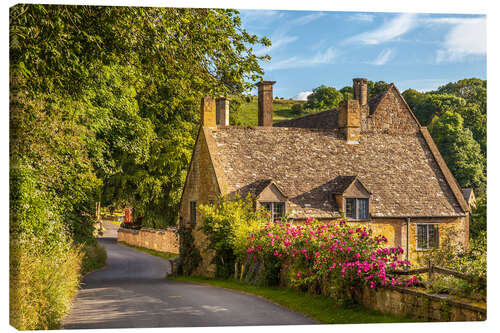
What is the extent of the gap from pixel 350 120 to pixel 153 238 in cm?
1832

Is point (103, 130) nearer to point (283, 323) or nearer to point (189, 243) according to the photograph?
point (189, 243)

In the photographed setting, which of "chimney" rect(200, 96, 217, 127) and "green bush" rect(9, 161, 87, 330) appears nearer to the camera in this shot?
"green bush" rect(9, 161, 87, 330)

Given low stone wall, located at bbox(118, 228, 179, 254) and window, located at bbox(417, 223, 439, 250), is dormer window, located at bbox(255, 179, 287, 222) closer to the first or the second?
window, located at bbox(417, 223, 439, 250)

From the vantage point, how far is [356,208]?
854 inches

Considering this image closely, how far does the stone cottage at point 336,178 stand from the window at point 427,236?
40 mm

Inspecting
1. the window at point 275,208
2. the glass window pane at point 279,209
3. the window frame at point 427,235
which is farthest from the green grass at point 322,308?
the window frame at point 427,235

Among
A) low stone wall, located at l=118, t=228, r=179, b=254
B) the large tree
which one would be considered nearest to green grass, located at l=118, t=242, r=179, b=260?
low stone wall, located at l=118, t=228, r=179, b=254

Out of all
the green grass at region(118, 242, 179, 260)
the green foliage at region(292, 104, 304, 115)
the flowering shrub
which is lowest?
the green grass at region(118, 242, 179, 260)

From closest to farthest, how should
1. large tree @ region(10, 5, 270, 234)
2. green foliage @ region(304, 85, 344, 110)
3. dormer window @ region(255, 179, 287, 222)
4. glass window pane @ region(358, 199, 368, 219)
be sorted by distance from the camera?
large tree @ region(10, 5, 270, 234) → dormer window @ region(255, 179, 287, 222) → glass window pane @ region(358, 199, 368, 219) → green foliage @ region(304, 85, 344, 110)

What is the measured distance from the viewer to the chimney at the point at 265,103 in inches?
1038

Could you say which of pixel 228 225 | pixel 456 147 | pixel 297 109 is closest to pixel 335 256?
pixel 228 225

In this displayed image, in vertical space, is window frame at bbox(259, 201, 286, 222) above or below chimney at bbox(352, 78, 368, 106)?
below

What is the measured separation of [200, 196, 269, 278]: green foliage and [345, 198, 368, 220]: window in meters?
3.76

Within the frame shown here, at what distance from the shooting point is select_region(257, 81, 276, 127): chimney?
26375mm
